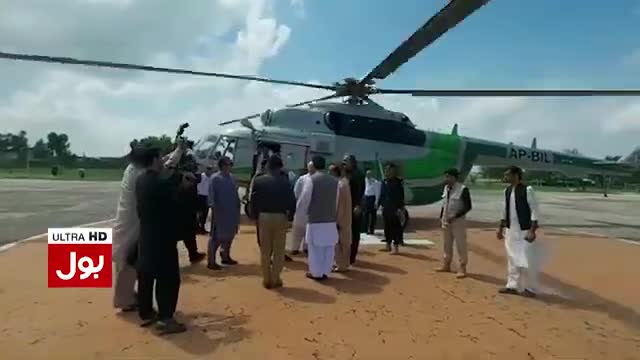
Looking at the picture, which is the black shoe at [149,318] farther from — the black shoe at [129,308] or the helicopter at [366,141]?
the helicopter at [366,141]

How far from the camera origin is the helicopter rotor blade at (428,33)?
6121 mm

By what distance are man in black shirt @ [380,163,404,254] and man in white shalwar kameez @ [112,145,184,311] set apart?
5398 millimetres

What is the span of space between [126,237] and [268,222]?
6.47ft

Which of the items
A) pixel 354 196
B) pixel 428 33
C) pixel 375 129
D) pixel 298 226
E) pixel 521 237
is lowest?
pixel 298 226

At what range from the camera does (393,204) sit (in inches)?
441

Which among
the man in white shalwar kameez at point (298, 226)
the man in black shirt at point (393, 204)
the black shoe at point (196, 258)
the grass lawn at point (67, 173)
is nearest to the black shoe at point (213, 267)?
the black shoe at point (196, 258)

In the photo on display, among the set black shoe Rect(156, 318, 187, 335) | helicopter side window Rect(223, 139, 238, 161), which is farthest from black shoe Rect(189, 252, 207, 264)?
helicopter side window Rect(223, 139, 238, 161)

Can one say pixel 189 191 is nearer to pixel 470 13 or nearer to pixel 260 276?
pixel 260 276

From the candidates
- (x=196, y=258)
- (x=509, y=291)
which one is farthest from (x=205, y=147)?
(x=509, y=291)

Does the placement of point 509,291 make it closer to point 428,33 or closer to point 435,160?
point 428,33

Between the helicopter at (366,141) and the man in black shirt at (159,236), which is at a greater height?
the helicopter at (366,141)

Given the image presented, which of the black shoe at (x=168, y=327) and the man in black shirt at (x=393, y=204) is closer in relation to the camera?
the black shoe at (x=168, y=327)

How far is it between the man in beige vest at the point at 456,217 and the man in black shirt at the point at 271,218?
2.87 m

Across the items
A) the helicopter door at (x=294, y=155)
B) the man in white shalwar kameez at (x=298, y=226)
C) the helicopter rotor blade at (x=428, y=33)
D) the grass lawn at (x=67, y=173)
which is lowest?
the grass lawn at (x=67, y=173)
